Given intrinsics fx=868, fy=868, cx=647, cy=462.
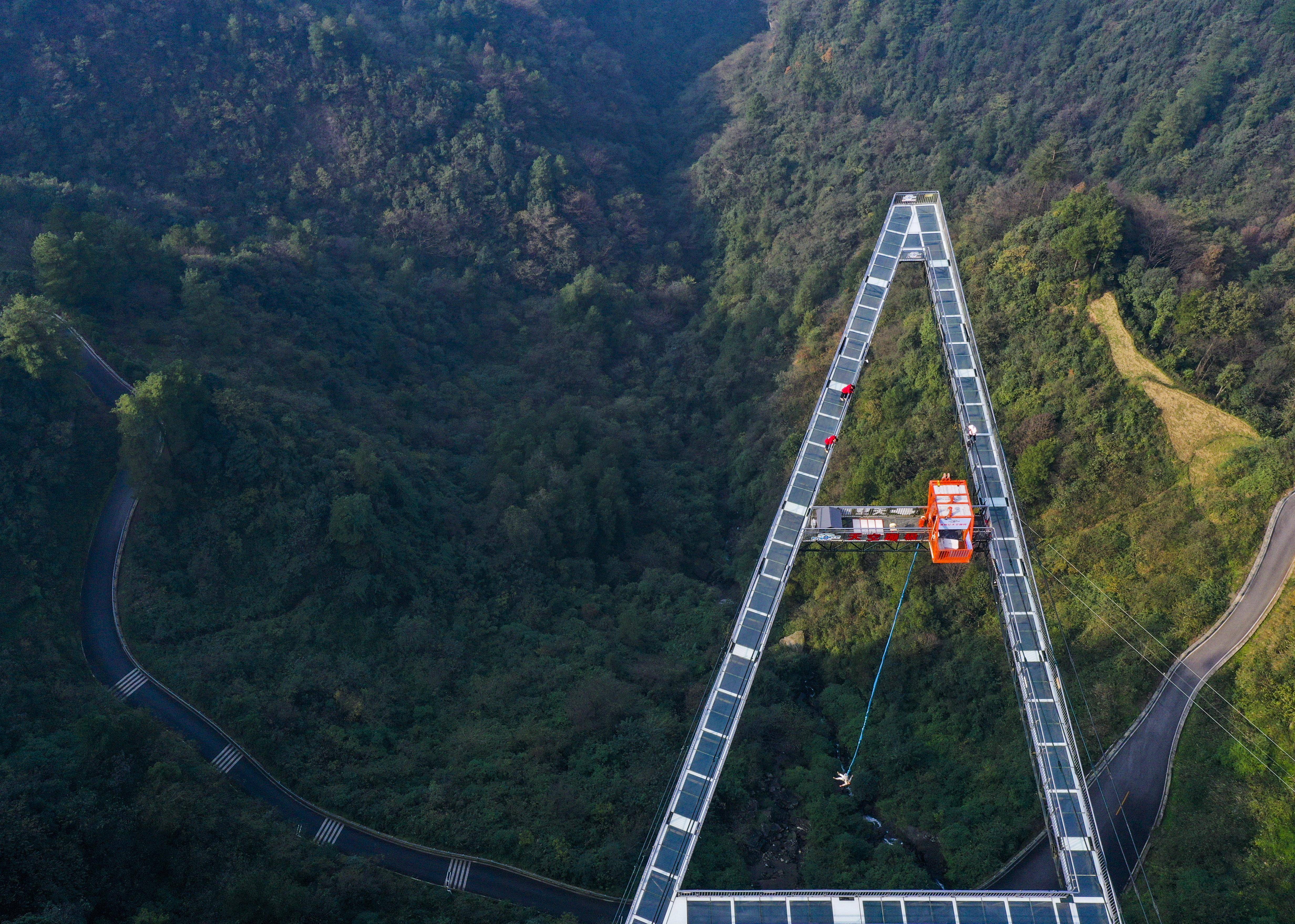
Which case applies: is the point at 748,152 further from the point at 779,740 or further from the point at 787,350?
the point at 779,740

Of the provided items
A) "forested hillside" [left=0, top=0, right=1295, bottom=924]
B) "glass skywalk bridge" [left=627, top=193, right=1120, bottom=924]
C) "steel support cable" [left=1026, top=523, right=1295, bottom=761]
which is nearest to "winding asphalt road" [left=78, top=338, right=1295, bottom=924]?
"steel support cable" [left=1026, top=523, right=1295, bottom=761]

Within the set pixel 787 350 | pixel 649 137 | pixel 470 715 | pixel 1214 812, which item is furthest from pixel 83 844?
pixel 649 137

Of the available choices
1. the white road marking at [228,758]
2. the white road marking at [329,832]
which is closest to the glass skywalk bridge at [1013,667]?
the white road marking at [329,832]

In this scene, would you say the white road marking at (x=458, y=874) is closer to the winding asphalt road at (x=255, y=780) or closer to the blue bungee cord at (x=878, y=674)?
the winding asphalt road at (x=255, y=780)

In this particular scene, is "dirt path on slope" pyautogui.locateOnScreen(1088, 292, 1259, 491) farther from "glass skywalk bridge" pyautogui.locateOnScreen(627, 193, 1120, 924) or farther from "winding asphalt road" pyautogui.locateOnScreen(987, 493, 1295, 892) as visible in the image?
"glass skywalk bridge" pyautogui.locateOnScreen(627, 193, 1120, 924)

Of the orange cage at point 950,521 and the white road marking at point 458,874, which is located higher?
the orange cage at point 950,521

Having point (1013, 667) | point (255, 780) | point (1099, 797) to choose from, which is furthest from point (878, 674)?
point (255, 780)
